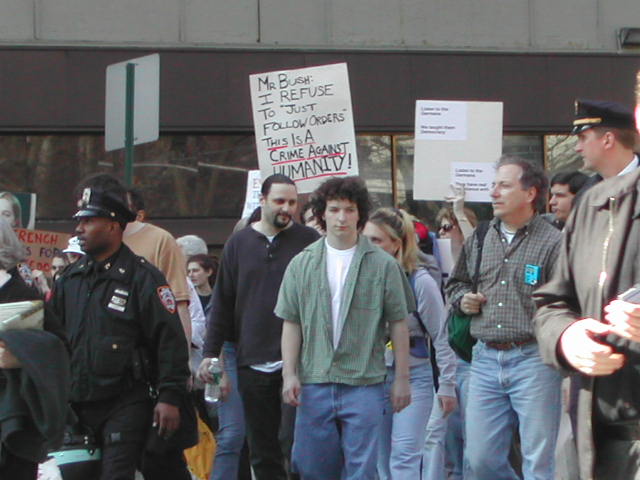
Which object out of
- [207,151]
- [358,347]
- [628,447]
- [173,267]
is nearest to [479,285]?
[358,347]

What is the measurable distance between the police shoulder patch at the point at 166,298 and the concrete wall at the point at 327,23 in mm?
9740

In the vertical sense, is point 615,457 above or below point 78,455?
above

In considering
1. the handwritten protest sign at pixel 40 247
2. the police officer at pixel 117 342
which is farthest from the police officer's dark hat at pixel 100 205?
the handwritten protest sign at pixel 40 247

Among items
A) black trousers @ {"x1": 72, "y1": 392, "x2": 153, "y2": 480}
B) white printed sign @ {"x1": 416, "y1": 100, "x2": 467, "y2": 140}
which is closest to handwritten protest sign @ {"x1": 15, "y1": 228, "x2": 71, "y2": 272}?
white printed sign @ {"x1": 416, "y1": 100, "x2": 467, "y2": 140}

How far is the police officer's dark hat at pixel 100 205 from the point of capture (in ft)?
21.3

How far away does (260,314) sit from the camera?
784 cm

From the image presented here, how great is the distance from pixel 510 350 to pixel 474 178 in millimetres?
3088

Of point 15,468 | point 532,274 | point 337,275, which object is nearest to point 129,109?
point 337,275

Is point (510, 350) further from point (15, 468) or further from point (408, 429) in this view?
point (15, 468)

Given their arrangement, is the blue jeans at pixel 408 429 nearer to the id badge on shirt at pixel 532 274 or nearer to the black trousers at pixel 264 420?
the black trousers at pixel 264 420

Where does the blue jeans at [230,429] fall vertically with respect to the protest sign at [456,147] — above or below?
below

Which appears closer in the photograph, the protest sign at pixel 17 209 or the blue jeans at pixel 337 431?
the blue jeans at pixel 337 431

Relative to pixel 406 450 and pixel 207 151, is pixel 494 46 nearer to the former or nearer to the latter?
pixel 207 151

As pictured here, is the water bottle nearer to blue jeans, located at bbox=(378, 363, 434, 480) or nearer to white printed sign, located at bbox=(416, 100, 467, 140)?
blue jeans, located at bbox=(378, 363, 434, 480)
